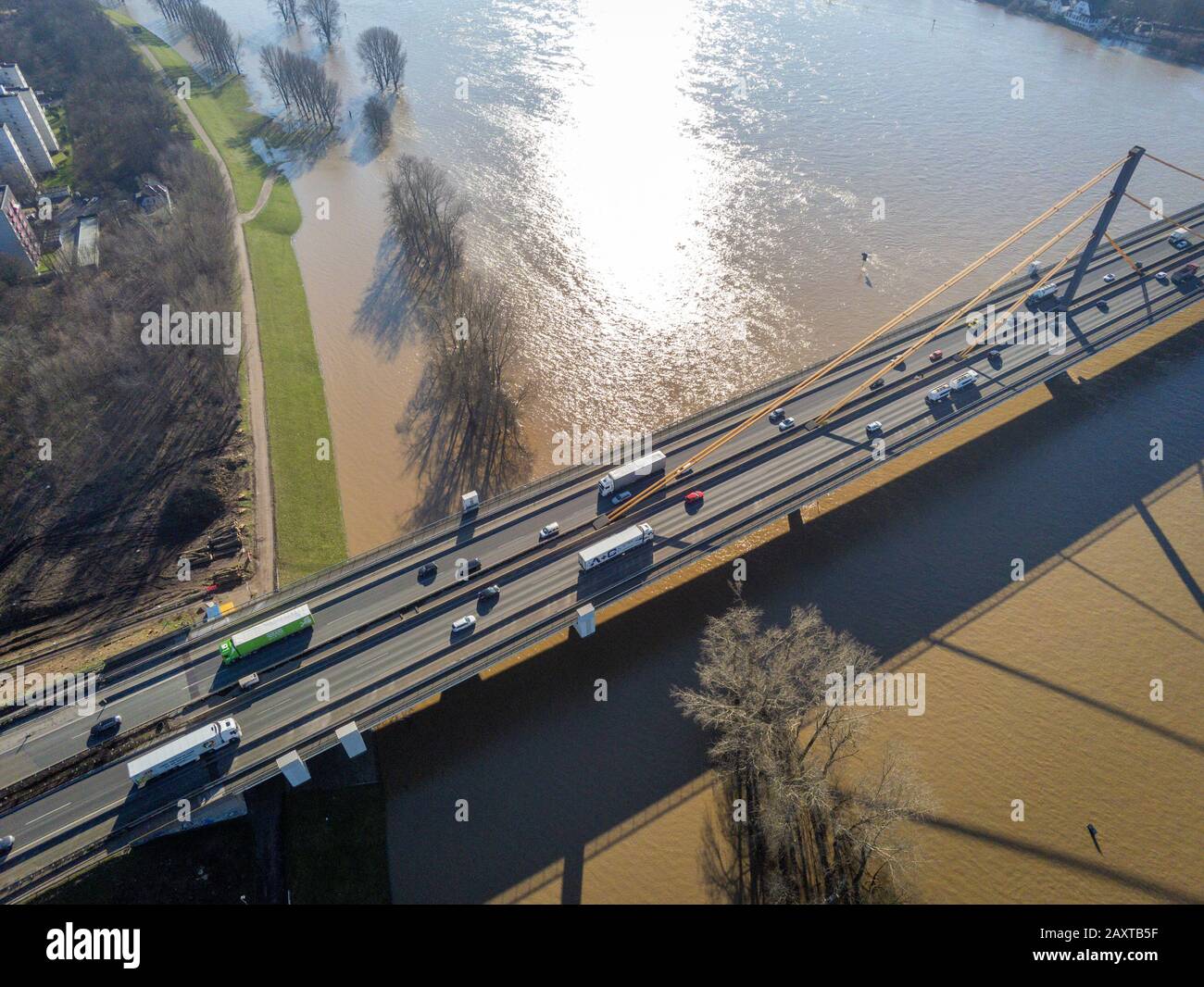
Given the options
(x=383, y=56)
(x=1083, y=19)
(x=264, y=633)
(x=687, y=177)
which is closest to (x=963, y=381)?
(x=264, y=633)

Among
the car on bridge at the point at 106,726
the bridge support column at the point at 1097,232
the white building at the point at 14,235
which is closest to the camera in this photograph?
the car on bridge at the point at 106,726

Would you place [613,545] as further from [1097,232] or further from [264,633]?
[1097,232]

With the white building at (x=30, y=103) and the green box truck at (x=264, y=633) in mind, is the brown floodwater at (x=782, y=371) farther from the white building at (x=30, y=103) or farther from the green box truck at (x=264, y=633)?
the white building at (x=30, y=103)

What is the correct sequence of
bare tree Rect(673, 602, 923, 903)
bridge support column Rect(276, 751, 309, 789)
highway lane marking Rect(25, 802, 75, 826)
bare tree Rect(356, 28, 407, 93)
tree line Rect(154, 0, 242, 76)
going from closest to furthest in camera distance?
highway lane marking Rect(25, 802, 75, 826) < bridge support column Rect(276, 751, 309, 789) < bare tree Rect(673, 602, 923, 903) < bare tree Rect(356, 28, 407, 93) < tree line Rect(154, 0, 242, 76)

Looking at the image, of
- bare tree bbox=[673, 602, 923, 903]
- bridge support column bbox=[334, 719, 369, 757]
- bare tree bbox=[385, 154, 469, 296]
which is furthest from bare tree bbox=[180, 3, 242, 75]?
bare tree bbox=[673, 602, 923, 903]

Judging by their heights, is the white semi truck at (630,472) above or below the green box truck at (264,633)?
above

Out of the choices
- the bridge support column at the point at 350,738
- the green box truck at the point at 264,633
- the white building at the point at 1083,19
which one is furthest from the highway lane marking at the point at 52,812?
the white building at the point at 1083,19

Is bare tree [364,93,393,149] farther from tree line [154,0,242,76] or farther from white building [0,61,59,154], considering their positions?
white building [0,61,59,154]
